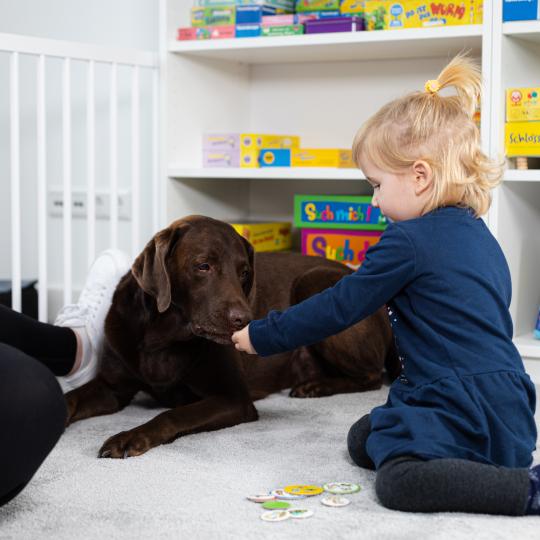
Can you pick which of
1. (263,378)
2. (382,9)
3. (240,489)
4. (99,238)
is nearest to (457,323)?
(240,489)

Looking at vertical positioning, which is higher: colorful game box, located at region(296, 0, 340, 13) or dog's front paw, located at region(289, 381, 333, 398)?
colorful game box, located at region(296, 0, 340, 13)

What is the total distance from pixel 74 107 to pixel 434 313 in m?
2.09

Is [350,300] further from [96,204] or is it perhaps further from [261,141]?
[96,204]

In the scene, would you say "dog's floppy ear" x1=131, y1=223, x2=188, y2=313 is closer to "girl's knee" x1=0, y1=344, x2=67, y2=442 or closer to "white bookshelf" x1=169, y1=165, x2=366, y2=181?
"girl's knee" x1=0, y1=344, x2=67, y2=442

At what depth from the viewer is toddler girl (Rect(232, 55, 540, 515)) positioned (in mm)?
1359

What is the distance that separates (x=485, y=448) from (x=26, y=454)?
681mm

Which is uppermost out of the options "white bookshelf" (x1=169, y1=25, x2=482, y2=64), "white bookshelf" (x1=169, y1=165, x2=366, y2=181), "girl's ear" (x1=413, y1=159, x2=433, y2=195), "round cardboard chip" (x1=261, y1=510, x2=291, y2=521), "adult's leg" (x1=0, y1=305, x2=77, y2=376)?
"white bookshelf" (x1=169, y1=25, x2=482, y2=64)

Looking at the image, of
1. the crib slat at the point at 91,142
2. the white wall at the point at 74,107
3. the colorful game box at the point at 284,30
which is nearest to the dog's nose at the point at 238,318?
the crib slat at the point at 91,142

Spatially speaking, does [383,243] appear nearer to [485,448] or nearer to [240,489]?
[485,448]

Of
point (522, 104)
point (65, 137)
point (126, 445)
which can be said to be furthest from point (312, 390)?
point (65, 137)

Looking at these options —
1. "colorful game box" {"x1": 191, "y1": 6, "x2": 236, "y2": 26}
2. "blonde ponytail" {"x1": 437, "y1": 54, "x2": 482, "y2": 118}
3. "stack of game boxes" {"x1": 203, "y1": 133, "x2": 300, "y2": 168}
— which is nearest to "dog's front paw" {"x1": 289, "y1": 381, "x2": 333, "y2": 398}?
"stack of game boxes" {"x1": 203, "y1": 133, "x2": 300, "y2": 168}

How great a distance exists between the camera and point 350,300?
1.42 m

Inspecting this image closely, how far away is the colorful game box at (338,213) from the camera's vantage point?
259 cm

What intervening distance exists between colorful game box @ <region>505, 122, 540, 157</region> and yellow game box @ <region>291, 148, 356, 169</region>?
482 millimetres
